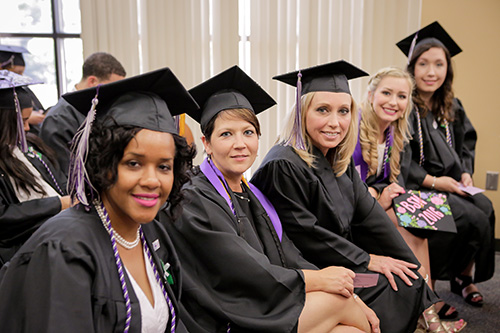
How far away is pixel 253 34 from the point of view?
4.57 meters

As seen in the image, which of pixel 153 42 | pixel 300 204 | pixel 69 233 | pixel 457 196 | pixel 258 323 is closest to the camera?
pixel 69 233

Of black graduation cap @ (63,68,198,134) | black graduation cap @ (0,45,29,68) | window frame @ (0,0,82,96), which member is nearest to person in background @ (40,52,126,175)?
black graduation cap @ (0,45,29,68)

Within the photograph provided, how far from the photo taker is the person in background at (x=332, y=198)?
2357 millimetres

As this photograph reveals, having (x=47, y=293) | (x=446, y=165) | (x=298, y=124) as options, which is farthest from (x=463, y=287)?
(x=47, y=293)

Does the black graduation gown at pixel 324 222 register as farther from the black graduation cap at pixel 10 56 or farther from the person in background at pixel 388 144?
the black graduation cap at pixel 10 56

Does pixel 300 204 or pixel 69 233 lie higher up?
pixel 69 233

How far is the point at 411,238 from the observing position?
10.2 ft

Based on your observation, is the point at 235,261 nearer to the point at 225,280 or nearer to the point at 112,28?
the point at 225,280

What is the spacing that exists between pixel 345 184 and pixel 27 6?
3.79 metres

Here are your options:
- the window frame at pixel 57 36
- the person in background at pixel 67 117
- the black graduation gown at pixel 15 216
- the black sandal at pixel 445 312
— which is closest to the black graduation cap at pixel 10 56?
the person in background at pixel 67 117

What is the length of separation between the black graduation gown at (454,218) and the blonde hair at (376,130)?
0.27 metres

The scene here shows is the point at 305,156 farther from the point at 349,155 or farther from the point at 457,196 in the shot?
the point at 457,196

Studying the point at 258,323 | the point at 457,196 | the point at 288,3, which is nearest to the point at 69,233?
the point at 258,323

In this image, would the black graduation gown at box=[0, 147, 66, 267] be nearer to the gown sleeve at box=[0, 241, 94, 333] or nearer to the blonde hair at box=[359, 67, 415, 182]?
the gown sleeve at box=[0, 241, 94, 333]
